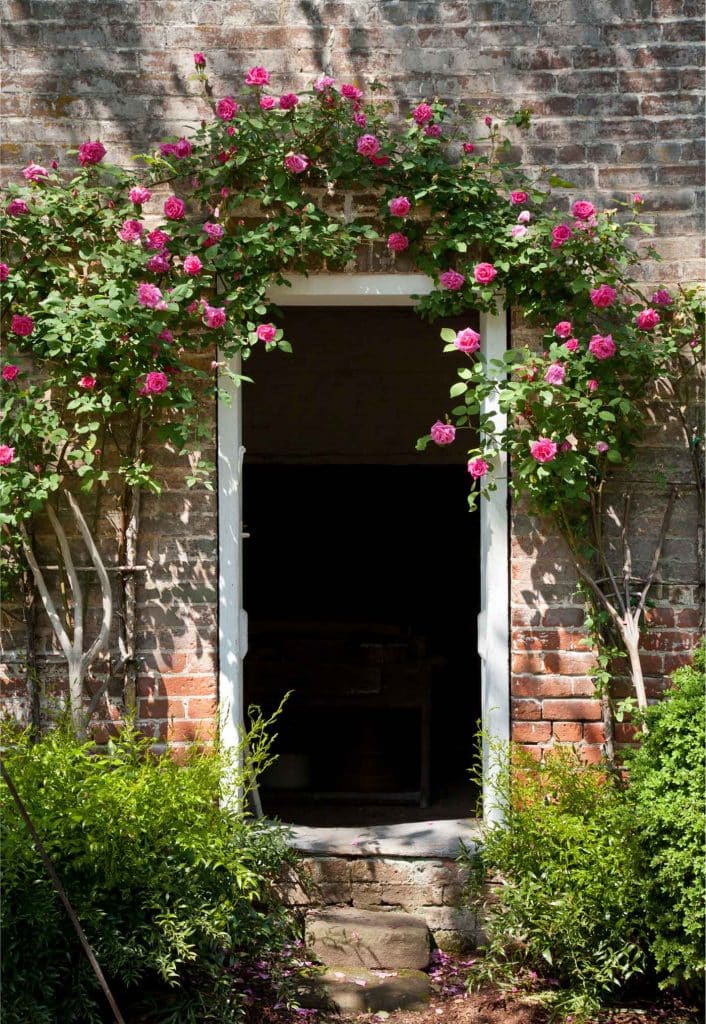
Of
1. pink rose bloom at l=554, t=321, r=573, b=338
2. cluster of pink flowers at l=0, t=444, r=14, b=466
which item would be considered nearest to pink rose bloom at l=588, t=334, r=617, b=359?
pink rose bloom at l=554, t=321, r=573, b=338

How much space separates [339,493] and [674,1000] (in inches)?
209

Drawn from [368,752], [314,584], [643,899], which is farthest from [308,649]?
[643,899]

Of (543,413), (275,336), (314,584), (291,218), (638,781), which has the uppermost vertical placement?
(291,218)

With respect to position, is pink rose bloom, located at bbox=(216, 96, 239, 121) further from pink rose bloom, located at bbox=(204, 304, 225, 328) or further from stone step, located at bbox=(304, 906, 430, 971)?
stone step, located at bbox=(304, 906, 430, 971)

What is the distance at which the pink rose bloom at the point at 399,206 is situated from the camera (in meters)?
4.36

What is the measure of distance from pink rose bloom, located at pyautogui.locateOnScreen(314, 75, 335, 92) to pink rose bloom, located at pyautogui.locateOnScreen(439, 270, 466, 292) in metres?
0.89

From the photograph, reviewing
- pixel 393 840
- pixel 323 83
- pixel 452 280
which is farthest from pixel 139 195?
pixel 393 840

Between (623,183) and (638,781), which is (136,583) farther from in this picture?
(623,183)

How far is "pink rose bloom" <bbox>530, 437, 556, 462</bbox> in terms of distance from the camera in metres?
4.21

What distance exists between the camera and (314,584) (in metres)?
8.91

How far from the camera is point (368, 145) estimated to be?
4.34 meters

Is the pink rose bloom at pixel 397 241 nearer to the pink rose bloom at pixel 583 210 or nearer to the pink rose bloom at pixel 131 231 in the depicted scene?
the pink rose bloom at pixel 583 210

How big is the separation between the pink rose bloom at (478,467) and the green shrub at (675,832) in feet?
3.64

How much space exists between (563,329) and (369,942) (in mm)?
2532
